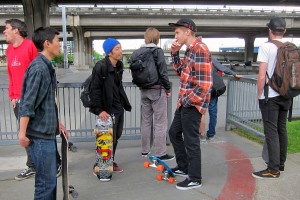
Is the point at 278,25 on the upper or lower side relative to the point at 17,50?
upper

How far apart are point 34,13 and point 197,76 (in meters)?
19.6

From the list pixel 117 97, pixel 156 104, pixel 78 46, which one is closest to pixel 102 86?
pixel 117 97

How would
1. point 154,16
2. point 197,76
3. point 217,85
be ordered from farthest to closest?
1. point 154,16
2. point 217,85
3. point 197,76

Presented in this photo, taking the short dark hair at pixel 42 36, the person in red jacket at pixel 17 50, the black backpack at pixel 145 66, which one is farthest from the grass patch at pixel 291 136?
the person in red jacket at pixel 17 50

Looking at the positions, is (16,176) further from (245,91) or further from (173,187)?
(245,91)

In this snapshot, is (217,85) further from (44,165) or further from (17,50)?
(44,165)

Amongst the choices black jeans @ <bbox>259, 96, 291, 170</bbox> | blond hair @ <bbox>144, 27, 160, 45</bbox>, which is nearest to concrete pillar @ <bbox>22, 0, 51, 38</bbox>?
blond hair @ <bbox>144, 27, 160, 45</bbox>

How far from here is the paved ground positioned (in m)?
3.42

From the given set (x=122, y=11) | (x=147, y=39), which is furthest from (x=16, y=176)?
(x=122, y=11)

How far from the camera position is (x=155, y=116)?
4547mm

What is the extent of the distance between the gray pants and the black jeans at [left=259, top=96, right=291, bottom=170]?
1.45 m

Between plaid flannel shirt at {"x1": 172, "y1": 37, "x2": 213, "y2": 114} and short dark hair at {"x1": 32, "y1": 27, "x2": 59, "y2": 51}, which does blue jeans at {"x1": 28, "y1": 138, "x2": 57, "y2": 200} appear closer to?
short dark hair at {"x1": 32, "y1": 27, "x2": 59, "y2": 51}

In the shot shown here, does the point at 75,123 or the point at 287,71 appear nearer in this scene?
the point at 287,71

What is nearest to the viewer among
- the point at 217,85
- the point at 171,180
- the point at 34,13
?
the point at 171,180
